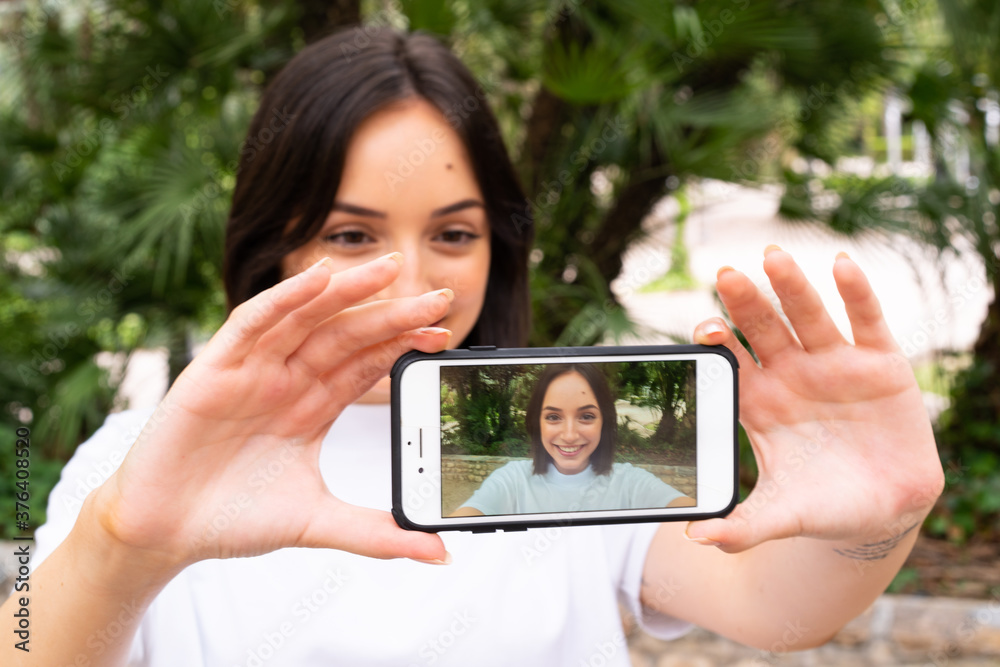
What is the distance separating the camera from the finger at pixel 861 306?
72 centimetres

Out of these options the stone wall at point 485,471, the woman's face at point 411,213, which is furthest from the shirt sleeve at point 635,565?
the woman's face at point 411,213

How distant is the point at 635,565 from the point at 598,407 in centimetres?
41

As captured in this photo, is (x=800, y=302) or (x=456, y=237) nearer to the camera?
(x=800, y=302)

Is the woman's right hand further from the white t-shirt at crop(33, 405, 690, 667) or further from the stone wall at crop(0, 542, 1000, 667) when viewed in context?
the stone wall at crop(0, 542, 1000, 667)

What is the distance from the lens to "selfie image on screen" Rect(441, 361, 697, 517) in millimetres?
804

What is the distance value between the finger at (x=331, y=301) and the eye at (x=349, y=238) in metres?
0.36

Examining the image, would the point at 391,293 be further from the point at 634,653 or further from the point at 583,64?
the point at 634,653

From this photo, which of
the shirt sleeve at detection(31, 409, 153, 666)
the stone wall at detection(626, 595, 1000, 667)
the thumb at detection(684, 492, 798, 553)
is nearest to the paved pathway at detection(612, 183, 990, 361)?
the stone wall at detection(626, 595, 1000, 667)

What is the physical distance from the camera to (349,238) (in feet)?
3.59

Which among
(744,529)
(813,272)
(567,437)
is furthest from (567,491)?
(813,272)

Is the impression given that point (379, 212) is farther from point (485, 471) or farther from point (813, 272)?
point (813, 272)

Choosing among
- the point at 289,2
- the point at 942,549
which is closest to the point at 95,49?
the point at 289,2

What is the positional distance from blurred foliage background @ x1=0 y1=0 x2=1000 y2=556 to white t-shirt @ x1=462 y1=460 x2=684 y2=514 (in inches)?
58.7

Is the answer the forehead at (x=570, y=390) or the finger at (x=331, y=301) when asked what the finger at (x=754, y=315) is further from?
the finger at (x=331, y=301)
